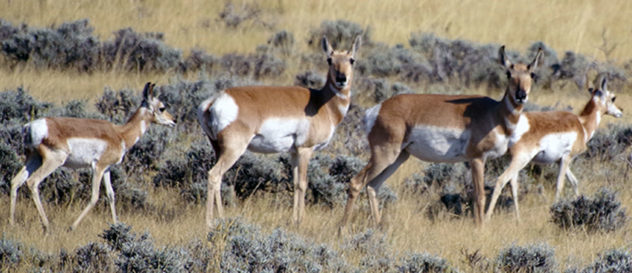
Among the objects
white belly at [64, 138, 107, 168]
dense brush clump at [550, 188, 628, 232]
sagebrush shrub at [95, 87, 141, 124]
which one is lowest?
sagebrush shrub at [95, 87, 141, 124]

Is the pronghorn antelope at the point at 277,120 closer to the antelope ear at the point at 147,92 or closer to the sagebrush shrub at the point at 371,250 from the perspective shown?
the antelope ear at the point at 147,92

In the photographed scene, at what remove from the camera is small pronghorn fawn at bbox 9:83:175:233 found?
250 inches

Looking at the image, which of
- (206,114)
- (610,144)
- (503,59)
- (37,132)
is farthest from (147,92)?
(610,144)

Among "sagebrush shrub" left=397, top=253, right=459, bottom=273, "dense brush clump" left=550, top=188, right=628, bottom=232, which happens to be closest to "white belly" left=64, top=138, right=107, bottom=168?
"sagebrush shrub" left=397, top=253, right=459, bottom=273

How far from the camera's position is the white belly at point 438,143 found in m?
7.15

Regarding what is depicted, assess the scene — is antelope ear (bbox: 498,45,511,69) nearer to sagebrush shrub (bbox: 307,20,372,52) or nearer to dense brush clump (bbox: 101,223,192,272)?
dense brush clump (bbox: 101,223,192,272)

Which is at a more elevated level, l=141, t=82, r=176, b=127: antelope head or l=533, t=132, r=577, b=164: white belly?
l=141, t=82, r=176, b=127: antelope head

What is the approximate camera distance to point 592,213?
7234mm

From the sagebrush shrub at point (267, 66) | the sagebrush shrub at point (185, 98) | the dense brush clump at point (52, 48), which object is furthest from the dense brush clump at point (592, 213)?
the dense brush clump at point (52, 48)

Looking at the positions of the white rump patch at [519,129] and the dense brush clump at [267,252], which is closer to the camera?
the dense brush clump at [267,252]

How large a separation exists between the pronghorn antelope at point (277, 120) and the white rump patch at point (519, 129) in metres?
1.60

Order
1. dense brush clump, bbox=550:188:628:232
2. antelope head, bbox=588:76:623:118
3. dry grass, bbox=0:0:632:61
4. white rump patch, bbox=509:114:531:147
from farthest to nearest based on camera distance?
dry grass, bbox=0:0:632:61
antelope head, bbox=588:76:623:118
white rump patch, bbox=509:114:531:147
dense brush clump, bbox=550:188:628:232

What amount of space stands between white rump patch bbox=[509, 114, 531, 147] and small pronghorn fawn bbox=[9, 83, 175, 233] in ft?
11.6

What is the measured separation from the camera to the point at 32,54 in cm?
1277
